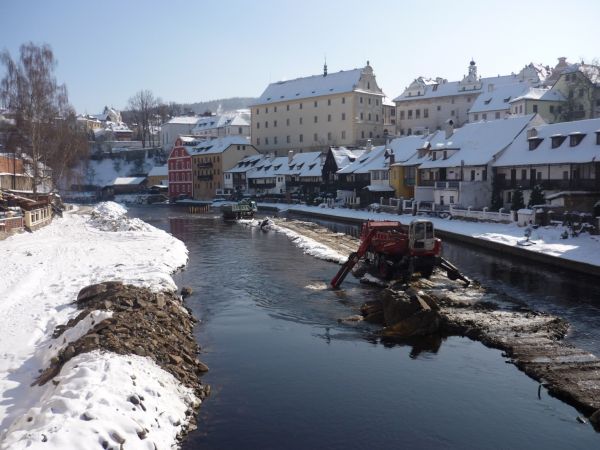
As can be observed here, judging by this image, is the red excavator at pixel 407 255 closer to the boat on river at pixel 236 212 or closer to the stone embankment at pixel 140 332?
the stone embankment at pixel 140 332

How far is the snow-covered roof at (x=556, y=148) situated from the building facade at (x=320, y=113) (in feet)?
134

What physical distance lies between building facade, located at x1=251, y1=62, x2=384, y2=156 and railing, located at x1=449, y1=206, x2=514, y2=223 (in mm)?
41687

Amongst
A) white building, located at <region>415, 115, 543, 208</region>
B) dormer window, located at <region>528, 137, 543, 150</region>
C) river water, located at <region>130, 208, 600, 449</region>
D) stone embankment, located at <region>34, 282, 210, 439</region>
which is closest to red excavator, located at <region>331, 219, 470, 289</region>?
river water, located at <region>130, 208, 600, 449</region>

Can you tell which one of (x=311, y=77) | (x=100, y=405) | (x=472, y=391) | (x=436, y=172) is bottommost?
(x=472, y=391)

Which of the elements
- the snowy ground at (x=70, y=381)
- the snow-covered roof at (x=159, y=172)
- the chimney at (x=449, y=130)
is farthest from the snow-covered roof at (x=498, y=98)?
the snowy ground at (x=70, y=381)

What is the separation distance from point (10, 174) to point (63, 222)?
42.0 ft

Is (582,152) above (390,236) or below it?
above

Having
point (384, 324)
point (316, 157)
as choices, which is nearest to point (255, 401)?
point (384, 324)

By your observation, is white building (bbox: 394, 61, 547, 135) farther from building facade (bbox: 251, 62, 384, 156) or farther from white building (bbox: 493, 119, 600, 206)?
white building (bbox: 493, 119, 600, 206)

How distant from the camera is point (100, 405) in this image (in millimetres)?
9984

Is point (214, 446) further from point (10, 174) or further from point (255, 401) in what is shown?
point (10, 174)

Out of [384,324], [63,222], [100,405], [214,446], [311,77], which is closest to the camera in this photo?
[100,405]

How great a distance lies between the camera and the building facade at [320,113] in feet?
285

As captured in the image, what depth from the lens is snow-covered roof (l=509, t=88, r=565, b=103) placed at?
67625 millimetres
